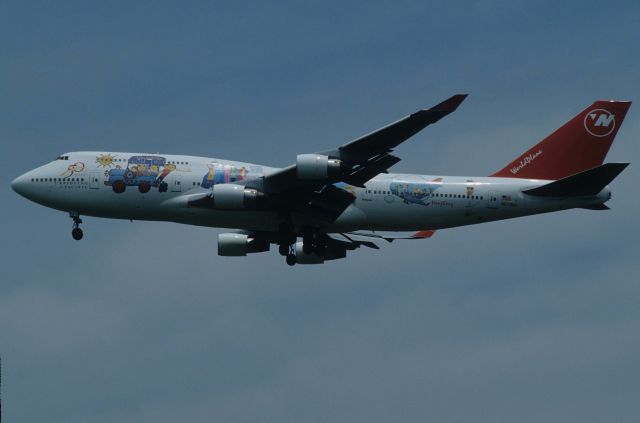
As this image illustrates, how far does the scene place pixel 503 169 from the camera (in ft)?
196

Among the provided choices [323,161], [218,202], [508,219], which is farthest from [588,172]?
[218,202]

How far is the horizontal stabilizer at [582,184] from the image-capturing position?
5428 cm

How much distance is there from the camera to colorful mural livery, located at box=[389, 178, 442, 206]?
56.9m

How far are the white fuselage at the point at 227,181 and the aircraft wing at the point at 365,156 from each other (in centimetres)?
228

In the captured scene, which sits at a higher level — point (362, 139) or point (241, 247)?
point (362, 139)

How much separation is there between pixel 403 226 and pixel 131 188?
1338 centimetres

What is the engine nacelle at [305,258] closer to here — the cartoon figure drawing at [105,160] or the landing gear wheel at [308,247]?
the landing gear wheel at [308,247]

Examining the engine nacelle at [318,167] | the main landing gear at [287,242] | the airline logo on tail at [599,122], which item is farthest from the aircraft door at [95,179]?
the airline logo on tail at [599,122]

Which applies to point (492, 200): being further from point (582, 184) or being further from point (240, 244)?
point (240, 244)

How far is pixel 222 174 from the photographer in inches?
2219

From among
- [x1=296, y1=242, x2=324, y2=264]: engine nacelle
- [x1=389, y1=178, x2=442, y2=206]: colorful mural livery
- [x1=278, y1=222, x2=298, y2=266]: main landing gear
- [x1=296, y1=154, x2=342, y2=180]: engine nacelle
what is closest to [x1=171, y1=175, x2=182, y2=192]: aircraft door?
[x1=278, y1=222, x2=298, y2=266]: main landing gear

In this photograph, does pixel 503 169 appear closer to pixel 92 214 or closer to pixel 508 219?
pixel 508 219

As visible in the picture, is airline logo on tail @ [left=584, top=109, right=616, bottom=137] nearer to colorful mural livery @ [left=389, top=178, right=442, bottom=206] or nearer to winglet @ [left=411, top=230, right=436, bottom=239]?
colorful mural livery @ [left=389, top=178, right=442, bottom=206]

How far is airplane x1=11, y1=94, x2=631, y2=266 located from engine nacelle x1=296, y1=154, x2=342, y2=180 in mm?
70
